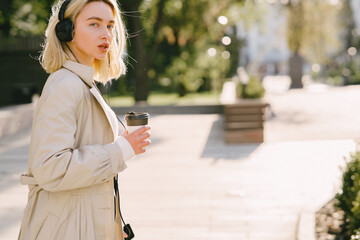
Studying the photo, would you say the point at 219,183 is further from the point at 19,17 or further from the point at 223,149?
the point at 19,17

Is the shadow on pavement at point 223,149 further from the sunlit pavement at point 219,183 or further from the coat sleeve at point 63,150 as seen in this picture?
the coat sleeve at point 63,150

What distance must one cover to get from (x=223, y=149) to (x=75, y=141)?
28.2ft

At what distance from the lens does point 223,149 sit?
1057 cm

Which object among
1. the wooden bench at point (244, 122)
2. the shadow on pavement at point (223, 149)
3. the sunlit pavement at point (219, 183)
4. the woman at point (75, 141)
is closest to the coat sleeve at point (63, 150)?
the woman at point (75, 141)

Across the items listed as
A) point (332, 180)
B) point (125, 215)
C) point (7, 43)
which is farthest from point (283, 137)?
point (7, 43)

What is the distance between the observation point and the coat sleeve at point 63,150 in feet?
6.48

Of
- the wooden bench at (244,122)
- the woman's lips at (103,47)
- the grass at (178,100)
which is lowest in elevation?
the grass at (178,100)

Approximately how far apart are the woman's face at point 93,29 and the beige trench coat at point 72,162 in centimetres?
10

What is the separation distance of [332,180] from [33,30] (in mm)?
17732

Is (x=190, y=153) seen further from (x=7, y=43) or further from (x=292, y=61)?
(x=292, y=61)

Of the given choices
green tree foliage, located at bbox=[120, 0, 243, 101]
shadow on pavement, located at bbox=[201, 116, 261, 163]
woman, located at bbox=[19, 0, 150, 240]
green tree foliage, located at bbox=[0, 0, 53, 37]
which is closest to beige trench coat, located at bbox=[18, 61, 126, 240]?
woman, located at bbox=[19, 0, 150, 240]

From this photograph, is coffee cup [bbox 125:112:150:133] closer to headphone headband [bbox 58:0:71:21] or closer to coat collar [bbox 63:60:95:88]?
coat collar [bbox 63:60:95:88]

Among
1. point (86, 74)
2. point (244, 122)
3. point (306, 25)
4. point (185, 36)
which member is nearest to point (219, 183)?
point (244, 122)

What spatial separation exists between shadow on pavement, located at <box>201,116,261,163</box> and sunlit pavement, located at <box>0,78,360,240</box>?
0.02 m
